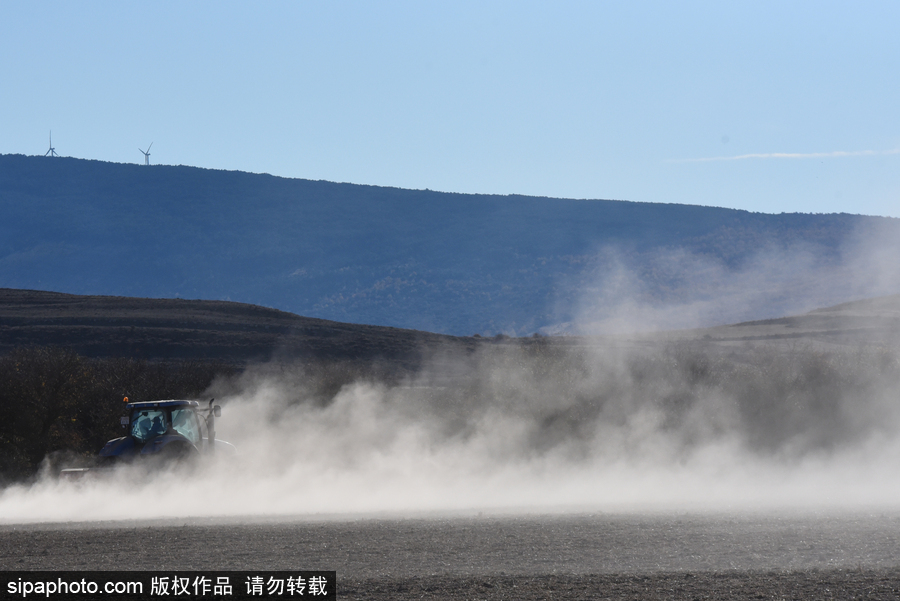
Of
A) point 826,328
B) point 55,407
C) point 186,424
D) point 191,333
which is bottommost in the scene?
point 186,424

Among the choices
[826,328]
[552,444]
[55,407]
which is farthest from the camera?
[826,328]

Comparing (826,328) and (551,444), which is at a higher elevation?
(826,328)

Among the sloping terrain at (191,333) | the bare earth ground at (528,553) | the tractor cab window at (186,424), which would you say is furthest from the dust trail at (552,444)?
the sloping terrain at (191,333)

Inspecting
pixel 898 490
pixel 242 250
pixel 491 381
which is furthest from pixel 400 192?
pixel 898 490

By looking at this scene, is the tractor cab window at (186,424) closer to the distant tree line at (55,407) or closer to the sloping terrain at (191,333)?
the distant tree line at (55,407)

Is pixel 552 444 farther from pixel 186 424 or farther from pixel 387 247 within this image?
pixel 387 247

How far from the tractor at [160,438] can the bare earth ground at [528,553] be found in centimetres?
171

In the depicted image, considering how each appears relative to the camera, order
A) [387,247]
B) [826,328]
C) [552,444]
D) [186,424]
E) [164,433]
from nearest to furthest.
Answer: [164,433], [186,424], [552,444], [826,328], [387,247]

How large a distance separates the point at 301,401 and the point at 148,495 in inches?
541

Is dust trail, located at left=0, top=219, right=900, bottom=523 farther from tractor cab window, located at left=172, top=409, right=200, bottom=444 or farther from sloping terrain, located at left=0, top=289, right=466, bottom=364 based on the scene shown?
sloping terrain, located at left=0, top=289, right=466, bottom=364

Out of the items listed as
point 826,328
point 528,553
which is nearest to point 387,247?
point 826,328

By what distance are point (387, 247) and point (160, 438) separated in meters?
148

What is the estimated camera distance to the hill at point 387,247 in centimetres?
13275

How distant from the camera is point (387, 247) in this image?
539 feet
